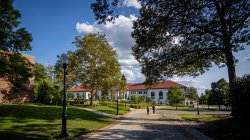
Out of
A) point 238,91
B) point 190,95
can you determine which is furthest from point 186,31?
point 190,95

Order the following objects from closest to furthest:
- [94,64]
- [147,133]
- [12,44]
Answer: [147,133], [12,44], [94,64]

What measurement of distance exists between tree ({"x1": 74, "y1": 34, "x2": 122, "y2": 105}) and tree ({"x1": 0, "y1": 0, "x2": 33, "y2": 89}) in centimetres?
2981

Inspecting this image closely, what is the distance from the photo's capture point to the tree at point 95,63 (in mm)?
50906

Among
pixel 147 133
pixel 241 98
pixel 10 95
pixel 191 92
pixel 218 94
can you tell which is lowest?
pixel 147 133

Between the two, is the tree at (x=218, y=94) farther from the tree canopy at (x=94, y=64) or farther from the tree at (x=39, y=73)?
the tree at (x=39, y=73)

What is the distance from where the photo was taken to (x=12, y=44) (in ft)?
A: 67.4

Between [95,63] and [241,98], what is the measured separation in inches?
1542

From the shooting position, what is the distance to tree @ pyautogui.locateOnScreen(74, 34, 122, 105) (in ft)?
167

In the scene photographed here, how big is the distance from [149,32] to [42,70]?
58.2 meters

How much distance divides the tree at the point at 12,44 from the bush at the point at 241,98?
15.0 meters

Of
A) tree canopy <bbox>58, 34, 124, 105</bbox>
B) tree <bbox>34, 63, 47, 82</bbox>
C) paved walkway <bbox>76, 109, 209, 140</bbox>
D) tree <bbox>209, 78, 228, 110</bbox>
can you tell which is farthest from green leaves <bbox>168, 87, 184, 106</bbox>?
paved walkway <bbox>76, 109, 209, 140</bbox>

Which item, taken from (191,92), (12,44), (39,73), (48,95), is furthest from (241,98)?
(191,92)

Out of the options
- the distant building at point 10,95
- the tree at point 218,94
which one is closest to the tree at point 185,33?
the distant building at point 10,95

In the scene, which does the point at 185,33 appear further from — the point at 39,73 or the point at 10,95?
the point at 39,73
